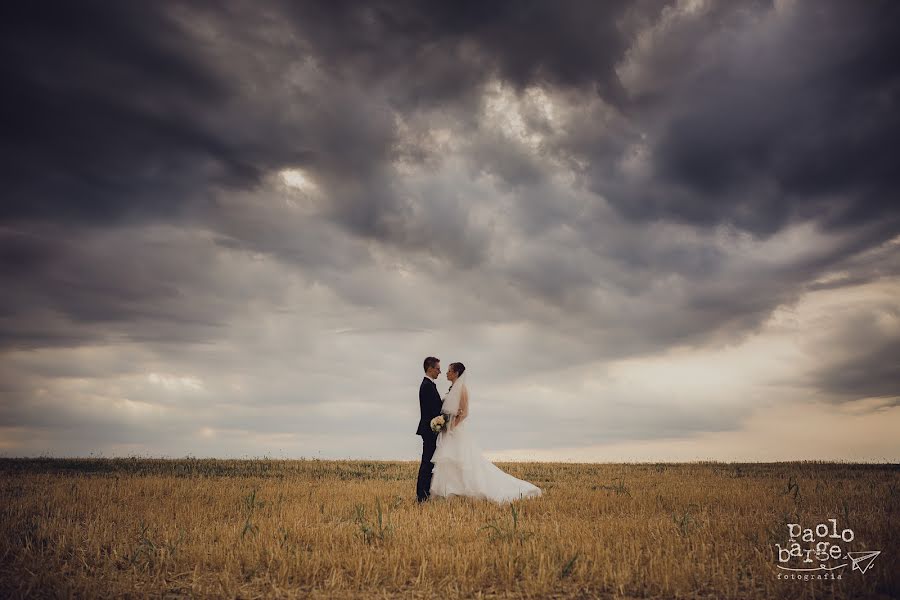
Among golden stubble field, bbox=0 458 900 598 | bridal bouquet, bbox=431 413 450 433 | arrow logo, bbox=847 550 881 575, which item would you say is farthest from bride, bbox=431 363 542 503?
arrow logo, bbox=847 550 881 575

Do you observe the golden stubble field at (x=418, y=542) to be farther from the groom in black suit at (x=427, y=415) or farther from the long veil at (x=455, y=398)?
the long veil at (x=455, y=398)

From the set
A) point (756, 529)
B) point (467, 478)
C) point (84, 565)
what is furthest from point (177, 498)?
point (756, 529)

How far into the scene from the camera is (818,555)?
8.97 metres

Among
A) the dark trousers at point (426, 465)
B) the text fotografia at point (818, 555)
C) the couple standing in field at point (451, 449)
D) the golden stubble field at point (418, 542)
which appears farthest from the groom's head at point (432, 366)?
the text fotografia at point (818, 555)

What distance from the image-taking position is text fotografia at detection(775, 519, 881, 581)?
8.11 metres

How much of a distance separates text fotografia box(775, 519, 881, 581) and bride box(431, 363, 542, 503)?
7.13m

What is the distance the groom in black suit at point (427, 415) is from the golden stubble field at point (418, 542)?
0.77 metres

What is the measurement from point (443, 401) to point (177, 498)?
8.30 metres

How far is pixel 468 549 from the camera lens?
9234 millimetres

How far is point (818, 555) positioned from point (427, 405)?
953 cm

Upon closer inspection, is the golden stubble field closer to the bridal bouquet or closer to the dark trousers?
the dark trousers

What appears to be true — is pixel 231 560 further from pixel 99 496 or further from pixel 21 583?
pixel 99 496

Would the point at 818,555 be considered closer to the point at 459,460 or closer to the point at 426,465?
the point at 459,460

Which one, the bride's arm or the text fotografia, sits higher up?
the bride's arm
